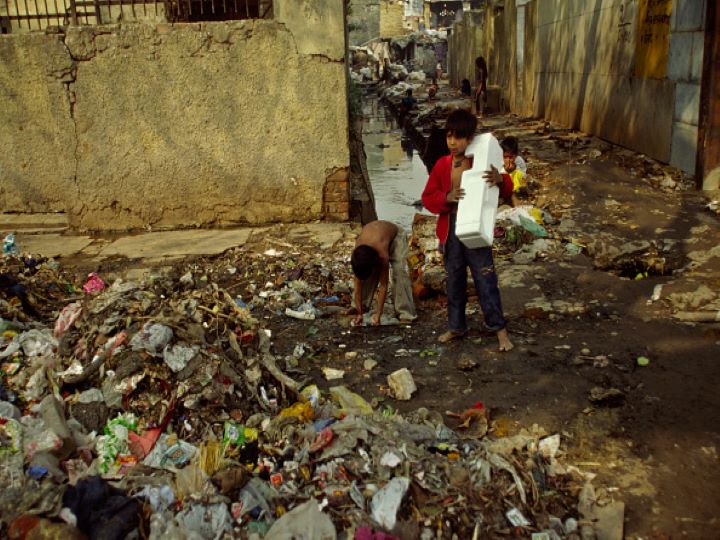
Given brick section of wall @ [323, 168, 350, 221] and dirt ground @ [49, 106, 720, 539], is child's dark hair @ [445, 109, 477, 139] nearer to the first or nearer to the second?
dirt ground @ [49, 106, 720, 539]

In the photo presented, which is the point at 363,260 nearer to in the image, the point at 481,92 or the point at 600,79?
the point at 600,79

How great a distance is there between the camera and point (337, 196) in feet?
22.0

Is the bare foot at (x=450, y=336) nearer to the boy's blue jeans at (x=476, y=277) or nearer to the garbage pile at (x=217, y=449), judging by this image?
the boy's blue jeans at (x=476, y=277)

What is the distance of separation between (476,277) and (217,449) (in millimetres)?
1926

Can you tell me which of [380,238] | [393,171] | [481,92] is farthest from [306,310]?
[481,92]

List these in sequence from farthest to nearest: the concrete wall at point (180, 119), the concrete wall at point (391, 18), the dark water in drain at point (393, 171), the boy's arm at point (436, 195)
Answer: the concrete wall at point (391, 18)
the dark water in drain at point (393, 171)
the concrete wall at point (180, 119)
the boy's arm at point (436, 195)

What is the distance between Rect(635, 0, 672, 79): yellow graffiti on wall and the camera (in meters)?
8.05

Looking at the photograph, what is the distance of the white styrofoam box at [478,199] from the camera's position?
147 inches

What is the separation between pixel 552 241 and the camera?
6195 millimetres

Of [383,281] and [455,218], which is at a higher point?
[455,218]

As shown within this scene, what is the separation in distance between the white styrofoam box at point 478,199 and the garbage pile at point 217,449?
3.35ft

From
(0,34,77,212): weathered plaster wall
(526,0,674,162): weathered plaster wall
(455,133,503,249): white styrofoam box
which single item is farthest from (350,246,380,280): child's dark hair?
(526,0,674,162): weathered plaster wall

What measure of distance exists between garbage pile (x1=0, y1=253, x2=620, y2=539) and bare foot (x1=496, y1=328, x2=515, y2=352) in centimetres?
84

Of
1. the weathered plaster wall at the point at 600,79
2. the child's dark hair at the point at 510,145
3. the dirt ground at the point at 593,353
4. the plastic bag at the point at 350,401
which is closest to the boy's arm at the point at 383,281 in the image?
the dirt ground at the point at 593,353
